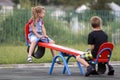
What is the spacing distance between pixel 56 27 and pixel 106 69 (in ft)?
45.8

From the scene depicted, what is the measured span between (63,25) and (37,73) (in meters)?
13.9

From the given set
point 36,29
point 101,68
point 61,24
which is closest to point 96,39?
point 101,68

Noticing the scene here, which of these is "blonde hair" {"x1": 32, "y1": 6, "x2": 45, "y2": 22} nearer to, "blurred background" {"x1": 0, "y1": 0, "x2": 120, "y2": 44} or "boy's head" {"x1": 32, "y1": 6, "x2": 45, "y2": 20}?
"boy's head" {"x1": 32, "y1": 6, "x2": 45, "y2": 20}

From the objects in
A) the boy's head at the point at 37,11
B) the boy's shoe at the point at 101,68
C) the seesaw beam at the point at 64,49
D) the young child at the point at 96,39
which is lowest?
the boy's shoe at the point at 101,68

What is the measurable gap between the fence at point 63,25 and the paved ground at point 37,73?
10407 mm

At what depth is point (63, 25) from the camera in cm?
2725

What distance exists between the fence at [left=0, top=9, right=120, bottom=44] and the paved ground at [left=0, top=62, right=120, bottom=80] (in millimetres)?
10407

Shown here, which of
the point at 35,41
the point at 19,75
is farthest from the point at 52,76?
the point at 35,41

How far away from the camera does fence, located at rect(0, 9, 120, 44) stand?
26406 mm

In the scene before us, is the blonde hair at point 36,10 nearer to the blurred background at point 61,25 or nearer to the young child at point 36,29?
the young child at point 36,29

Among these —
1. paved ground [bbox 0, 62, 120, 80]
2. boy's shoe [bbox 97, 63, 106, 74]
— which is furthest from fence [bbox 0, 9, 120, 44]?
boy's shoe [bbox 97, 63, 106, 74]

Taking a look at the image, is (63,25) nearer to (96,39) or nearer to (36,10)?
(36,10)

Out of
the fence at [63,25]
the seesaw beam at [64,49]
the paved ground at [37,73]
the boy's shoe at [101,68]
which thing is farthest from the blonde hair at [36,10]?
the fence at [63,25]

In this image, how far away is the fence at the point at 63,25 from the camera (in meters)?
26.4
